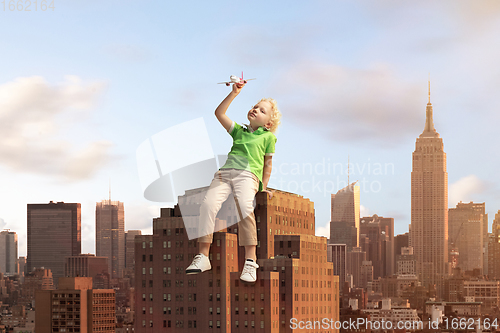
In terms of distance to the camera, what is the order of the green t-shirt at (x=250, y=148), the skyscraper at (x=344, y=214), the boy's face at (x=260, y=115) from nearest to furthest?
1. the green t-shirt at (x=250, y=148)
2. the boy's face at (x=260, y=115)
3. the skyscraper at (x=344, y=214)

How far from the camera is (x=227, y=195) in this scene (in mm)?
18922

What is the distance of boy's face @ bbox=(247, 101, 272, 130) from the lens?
19.9 m

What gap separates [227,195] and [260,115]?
2.36 meters

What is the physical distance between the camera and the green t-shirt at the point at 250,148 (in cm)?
1930

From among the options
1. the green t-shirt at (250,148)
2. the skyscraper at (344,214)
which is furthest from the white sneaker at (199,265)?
the skyscraper at (344,214)

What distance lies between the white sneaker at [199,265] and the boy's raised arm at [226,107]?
10.8 feet

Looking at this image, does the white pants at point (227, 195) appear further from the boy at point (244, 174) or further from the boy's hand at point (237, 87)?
the boy's hand at point (237, 87)

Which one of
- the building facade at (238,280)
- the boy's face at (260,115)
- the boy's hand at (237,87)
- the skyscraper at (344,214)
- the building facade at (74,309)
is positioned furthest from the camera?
the skyscraper at (344,214)

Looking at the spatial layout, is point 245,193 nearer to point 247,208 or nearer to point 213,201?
point 247,208

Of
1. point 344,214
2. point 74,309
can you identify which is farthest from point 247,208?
point 344,214

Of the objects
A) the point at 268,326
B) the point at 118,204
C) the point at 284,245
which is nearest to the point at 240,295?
the point at 268,326

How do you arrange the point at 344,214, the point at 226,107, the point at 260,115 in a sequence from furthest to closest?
the point at 344,214, the point at 260,115, the point at 226,107

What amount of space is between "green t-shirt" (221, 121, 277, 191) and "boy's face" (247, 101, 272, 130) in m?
0.15

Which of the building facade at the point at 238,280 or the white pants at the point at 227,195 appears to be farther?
the building facade at the point at 238,280
